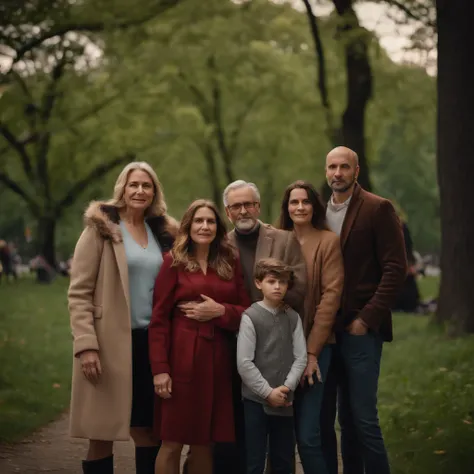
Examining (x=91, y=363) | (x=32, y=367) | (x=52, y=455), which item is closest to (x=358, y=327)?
(x=91, y=363)

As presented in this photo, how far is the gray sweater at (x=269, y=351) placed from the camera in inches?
216

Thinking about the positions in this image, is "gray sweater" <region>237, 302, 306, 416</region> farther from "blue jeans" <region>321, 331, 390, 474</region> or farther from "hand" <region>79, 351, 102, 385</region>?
"hand" <region>79, 351, 102, 385</region>

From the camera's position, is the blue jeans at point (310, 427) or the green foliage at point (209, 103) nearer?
the blue jeans at point (310, 427)

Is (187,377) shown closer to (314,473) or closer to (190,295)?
(190,295)

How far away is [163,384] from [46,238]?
104 feet

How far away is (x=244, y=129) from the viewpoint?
32.7m

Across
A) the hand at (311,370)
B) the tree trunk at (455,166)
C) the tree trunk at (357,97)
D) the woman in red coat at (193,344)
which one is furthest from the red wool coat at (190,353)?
the tree trunk at (357,97)

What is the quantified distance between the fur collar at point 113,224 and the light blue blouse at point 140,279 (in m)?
0.13

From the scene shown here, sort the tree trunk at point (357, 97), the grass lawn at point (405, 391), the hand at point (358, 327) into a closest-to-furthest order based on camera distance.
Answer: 1. the hand at point (358, 327)
2. the grass lawn at point (405, 391)
3. the tree trunk at point (357, 97)

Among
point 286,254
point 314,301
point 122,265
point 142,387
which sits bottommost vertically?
point 142,387

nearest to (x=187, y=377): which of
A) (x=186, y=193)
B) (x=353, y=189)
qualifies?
(x=353, y=189)

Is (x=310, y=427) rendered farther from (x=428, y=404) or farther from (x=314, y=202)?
(x=428, y=404)

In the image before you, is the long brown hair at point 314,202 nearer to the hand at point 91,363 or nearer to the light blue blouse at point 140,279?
the light blue blouse at point 140,279

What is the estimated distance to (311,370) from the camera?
5578 mm
